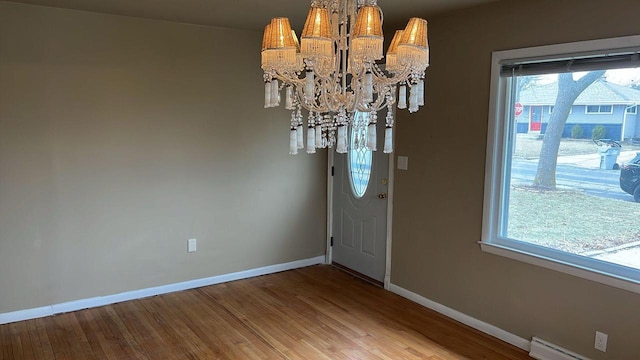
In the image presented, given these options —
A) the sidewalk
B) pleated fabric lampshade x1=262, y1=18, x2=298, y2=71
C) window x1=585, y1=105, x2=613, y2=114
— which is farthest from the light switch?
pleated fabric lampshade x1=262, y1=18, x2=298, y2=71

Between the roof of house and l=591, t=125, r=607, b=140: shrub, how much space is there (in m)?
0.16

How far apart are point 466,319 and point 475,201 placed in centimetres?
95

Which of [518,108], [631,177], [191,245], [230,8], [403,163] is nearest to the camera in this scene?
[631,177]

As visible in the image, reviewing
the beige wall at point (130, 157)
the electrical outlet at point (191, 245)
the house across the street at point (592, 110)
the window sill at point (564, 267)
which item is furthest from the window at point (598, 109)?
the electrical outlet at point (191, 245)

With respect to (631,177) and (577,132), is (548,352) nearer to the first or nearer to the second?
(631,177)

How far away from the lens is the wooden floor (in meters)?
3.12

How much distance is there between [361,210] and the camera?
4621 millimetres

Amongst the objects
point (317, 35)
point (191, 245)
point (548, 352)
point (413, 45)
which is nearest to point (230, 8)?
point (317, 35)

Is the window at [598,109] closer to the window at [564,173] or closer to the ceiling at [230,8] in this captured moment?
the window at [564,173]

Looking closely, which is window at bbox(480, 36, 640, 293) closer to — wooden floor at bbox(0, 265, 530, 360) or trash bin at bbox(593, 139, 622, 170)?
trash bin at bbox(593, 139, 622, 170)

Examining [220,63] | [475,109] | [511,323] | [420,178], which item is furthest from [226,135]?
[511,323]

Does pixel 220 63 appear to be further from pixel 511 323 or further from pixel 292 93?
pixel 511 323

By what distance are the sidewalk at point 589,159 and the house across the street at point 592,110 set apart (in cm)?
9

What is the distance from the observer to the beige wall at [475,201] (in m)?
2.73
